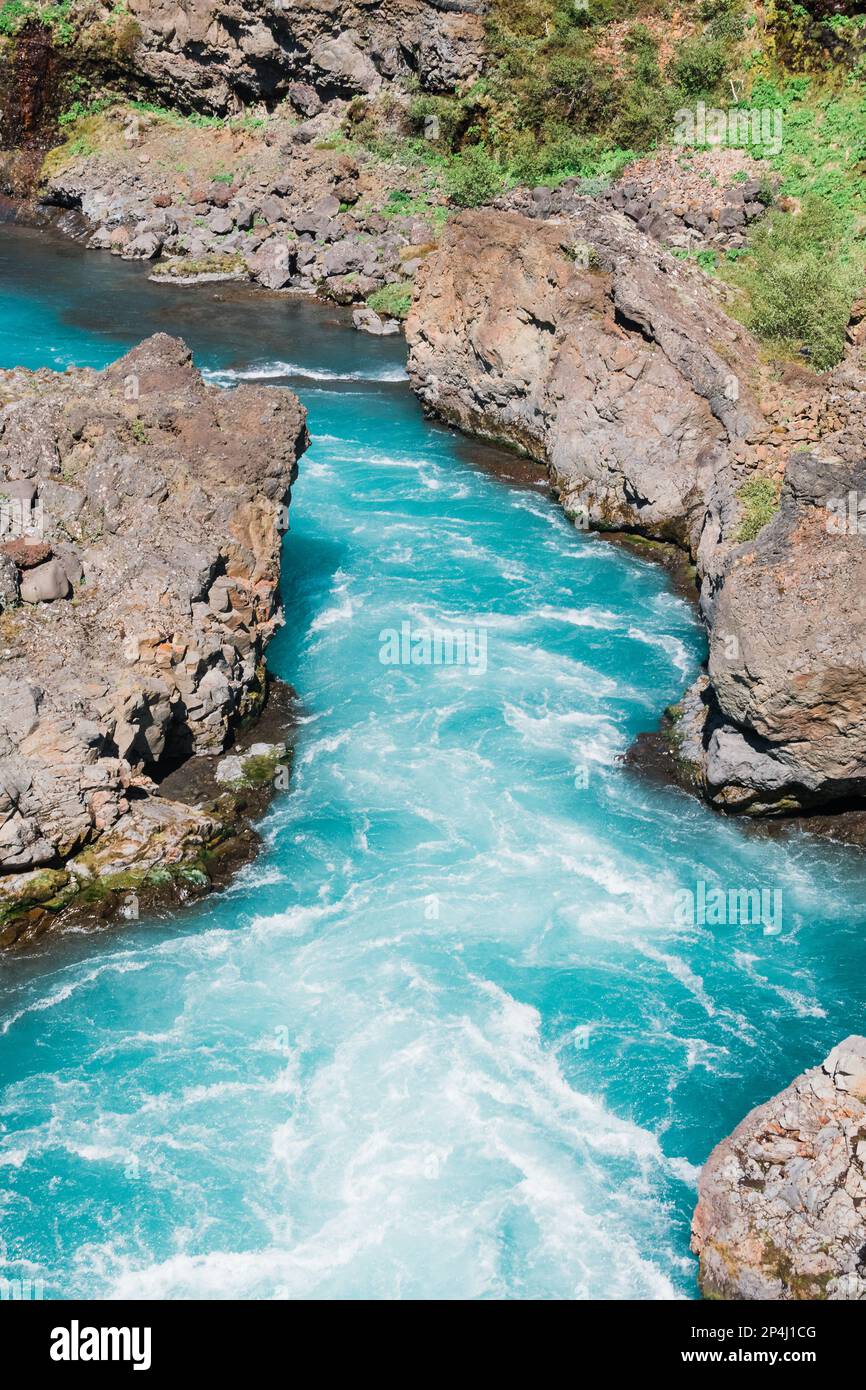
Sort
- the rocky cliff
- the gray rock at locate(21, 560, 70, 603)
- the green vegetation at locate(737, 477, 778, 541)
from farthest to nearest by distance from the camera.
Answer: the green vegetation at locate(737, 477, 778, 541) < the gray rock at locate(21, 560, 70, 603) < the rocky cliff

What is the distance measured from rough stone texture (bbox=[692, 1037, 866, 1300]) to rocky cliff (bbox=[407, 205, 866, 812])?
32.4 ft

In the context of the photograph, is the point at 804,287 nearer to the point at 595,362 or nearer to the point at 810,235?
the point at 595,362

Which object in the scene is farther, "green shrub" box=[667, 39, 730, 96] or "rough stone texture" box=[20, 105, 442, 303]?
"rough stone texture" box=[20, 105, 442, 303]

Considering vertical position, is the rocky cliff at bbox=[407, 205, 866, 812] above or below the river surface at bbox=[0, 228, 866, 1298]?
above

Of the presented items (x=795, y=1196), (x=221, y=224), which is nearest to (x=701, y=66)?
(x=221, y=224)

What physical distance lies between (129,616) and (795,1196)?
20153 mm

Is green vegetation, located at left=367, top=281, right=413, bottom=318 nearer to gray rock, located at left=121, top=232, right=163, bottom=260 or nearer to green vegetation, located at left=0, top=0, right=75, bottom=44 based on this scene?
gray rock, located at left=121, top=232, right=163, bottom=260

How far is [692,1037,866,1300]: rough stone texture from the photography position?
20078mm

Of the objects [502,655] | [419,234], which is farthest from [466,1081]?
[419,234]

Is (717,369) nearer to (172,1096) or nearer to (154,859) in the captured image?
(154,859)

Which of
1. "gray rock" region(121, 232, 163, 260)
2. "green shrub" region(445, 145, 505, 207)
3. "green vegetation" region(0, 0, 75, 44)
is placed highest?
"green vegetation" region(0, 0, 75, 44)

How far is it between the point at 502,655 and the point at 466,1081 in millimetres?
16608

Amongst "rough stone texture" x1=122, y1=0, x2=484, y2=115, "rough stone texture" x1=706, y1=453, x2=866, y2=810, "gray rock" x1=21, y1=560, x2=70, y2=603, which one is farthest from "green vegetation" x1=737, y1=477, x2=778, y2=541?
"rough stone texture" x1=122, y1=0, x2=484, y2=115

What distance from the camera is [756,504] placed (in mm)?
36031
